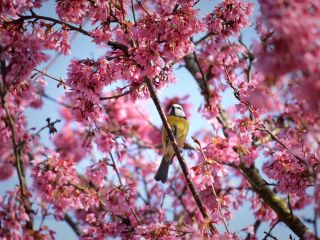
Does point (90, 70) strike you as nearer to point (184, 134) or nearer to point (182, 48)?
point (182, 48)

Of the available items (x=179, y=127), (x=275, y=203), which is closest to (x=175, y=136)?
(x=179, y=127)

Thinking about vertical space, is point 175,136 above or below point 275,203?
above

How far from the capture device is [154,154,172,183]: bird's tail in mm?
5785

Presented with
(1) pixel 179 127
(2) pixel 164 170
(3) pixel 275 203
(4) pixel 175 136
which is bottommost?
(3) pixel 275 203

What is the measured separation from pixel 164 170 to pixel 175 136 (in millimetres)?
665

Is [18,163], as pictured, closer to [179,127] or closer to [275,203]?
[179,127]

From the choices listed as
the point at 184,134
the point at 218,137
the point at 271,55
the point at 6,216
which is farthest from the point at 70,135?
the point at 271,55

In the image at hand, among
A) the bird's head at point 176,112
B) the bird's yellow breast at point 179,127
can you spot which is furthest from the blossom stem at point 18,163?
the bird's head at point 176,112

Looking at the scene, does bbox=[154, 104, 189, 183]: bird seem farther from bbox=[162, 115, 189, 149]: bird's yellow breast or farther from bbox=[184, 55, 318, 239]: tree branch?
bbox=[184, 55, 318, 239]: tree branch

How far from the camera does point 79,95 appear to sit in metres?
3.73

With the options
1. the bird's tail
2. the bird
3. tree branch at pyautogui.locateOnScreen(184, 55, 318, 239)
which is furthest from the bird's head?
tree branch at pyautogui.locateOnScreen(184, 55, 318, 239)

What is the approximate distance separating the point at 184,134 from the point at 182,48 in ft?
9.85

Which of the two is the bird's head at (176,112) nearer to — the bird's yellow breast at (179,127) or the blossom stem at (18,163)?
the bird's yellow breast at (179,127)

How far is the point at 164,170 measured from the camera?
5906 millimetres
